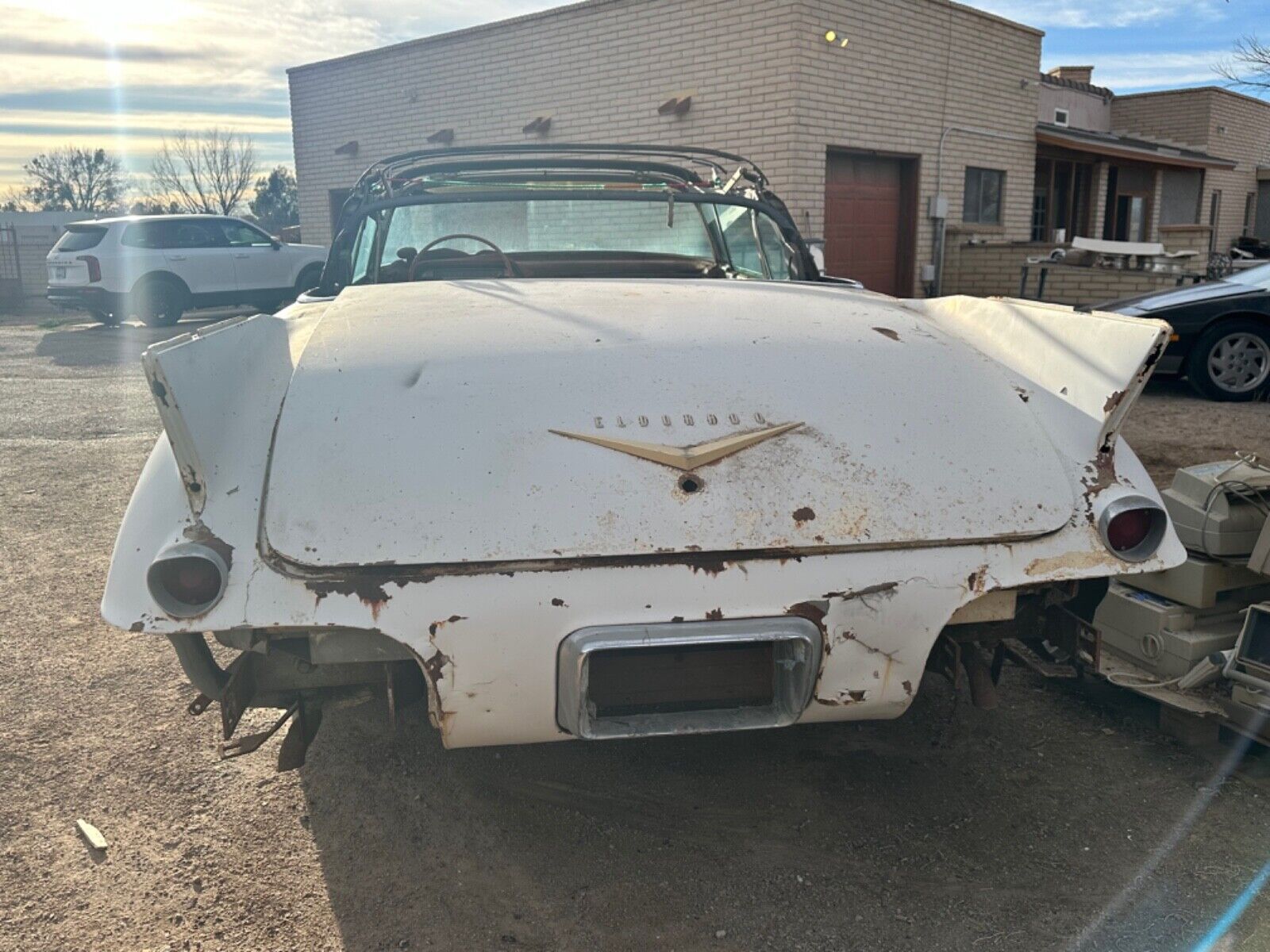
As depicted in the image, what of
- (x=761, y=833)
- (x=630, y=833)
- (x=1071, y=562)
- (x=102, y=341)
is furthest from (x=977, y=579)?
(x=102, y=341)

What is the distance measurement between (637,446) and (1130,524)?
1.11m

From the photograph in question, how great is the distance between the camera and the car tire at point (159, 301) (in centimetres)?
1470

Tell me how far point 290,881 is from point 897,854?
4.63ft

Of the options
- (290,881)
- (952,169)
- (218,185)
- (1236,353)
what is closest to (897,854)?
(290,881)

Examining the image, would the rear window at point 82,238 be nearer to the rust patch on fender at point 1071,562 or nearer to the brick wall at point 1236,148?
the rust patch on fender at point 1071,562

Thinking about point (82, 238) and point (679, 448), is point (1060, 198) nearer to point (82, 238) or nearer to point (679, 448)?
point (82, 238)

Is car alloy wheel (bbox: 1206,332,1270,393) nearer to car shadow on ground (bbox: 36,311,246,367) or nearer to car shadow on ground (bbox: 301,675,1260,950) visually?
car shadow on ground (bbox: 301,675,1260,950)

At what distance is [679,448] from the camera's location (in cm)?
214

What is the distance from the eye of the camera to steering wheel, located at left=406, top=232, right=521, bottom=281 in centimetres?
360

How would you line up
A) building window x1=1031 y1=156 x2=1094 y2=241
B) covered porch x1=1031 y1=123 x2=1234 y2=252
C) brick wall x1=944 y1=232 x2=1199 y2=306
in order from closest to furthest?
brick wall x1=944 y1=232 x2=1199 y2=306 → covered porch x1=1031 y1=123 x2=1234 y2=252 → building window x1=1031 y1=156 x2=1094 y2=241

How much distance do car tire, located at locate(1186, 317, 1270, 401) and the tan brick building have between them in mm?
4877

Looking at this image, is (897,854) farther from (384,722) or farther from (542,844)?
(384,722)

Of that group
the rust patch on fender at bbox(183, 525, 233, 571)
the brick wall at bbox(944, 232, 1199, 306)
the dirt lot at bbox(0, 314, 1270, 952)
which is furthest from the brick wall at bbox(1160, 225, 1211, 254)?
the rust patch on fender at bbox(183, 525, 233, 571)

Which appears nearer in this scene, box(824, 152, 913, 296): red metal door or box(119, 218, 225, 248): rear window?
box(824, 152, 913, 296): red metal door
